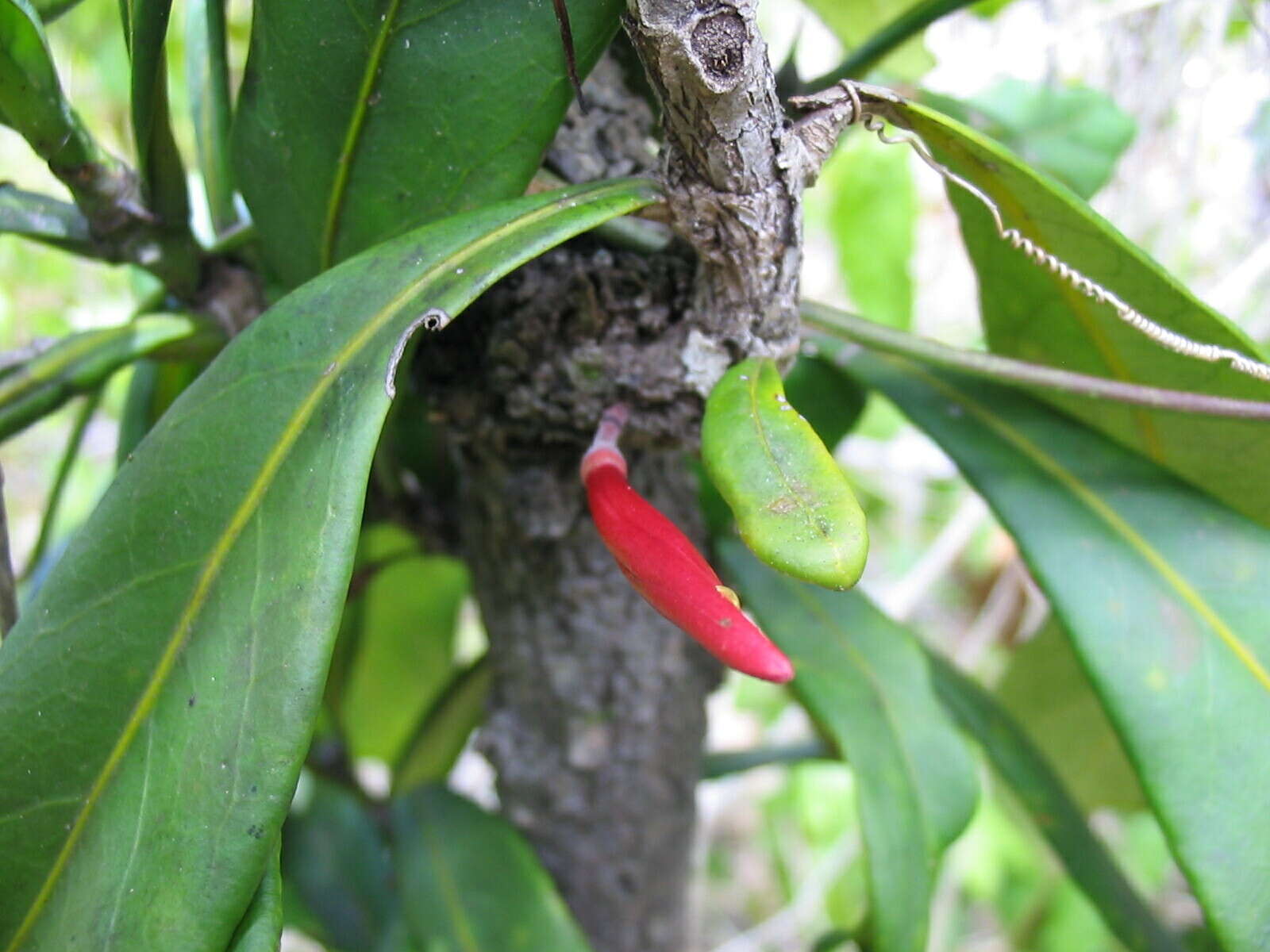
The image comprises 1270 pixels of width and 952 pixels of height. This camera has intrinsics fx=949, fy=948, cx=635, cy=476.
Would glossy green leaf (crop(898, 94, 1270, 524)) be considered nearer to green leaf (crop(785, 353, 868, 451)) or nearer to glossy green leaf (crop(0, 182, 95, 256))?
green leaf (crop(785, 353, 868, 451))

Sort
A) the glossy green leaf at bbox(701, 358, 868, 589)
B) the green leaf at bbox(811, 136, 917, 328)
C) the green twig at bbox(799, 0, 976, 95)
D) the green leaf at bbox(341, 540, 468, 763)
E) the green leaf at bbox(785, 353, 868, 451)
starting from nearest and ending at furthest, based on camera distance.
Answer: the glossy green leaf at bbox(701, 358, 868, 589) → the green twig at bbox(799, 0, 976, 95) → the green leaf at bbox(785, 353, 868, 451) → the green leaf at bbox(341, 540, 468, 763) → the green leaf at bbox(811, 136, 917, 328)

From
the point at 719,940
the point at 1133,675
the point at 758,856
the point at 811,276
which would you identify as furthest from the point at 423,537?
the point at 811,276

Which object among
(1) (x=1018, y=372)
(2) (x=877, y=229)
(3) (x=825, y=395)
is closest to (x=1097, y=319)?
(1) (x=1018, y=372)

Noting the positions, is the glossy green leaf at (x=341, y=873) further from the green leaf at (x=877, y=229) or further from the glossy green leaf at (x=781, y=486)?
the green leaf at (x=877, y=229)


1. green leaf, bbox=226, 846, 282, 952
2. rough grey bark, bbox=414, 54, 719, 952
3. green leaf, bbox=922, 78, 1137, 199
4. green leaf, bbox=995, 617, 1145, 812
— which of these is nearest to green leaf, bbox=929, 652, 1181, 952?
green leaf, bbox=995, 617, 1145, 812

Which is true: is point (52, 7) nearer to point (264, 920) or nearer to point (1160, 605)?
point (264, 920)

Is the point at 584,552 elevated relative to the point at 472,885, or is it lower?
elevated
